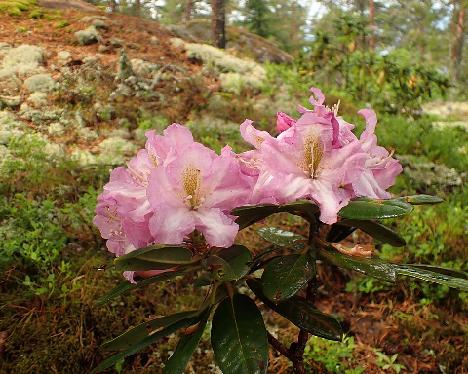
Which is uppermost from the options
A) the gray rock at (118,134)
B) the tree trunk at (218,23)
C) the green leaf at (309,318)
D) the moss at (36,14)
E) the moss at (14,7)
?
the green leaf at (309,318)

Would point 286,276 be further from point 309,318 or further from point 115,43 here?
point 115,43

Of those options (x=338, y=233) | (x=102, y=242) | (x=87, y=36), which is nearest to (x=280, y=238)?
(x=338, y=233)

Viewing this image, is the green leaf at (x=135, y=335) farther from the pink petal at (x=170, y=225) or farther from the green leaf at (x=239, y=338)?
the pink petal at (x=170, y=225)

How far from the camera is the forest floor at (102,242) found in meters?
1.87

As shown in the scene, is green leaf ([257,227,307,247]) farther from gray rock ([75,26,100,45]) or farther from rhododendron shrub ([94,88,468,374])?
gray rock ([75,26,100,45])

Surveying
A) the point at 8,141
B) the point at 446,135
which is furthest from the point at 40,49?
the point at 446,135

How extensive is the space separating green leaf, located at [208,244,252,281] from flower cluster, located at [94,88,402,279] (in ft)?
0.15

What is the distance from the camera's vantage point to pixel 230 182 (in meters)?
0.84

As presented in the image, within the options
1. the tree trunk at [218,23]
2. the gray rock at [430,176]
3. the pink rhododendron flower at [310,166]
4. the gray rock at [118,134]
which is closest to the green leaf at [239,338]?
the pink rhododendron flower at [310,166]

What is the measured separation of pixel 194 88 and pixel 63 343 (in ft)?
11.3

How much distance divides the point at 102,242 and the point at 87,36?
152 inches

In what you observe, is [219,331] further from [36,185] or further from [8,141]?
[8,141]

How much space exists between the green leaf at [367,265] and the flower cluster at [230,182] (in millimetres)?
115

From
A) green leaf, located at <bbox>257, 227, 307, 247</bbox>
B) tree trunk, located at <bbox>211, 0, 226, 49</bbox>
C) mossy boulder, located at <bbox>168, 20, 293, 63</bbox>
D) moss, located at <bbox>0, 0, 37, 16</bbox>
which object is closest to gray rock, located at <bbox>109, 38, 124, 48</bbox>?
moss, located at <bbox>0, 0, 37, 16</bbox>
